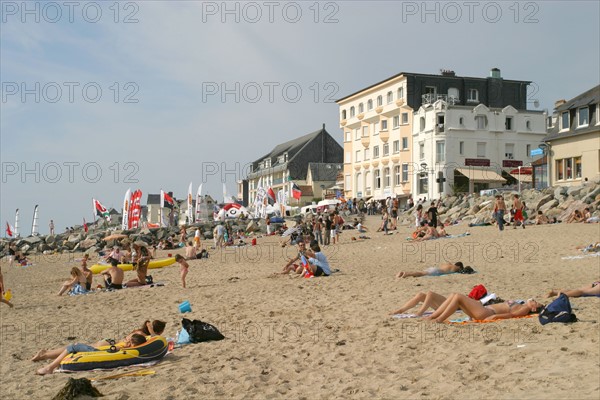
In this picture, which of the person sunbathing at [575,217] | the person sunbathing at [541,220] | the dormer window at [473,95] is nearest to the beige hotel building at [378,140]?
the dormer window at [473,95]

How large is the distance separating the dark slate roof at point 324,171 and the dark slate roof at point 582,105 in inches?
1678

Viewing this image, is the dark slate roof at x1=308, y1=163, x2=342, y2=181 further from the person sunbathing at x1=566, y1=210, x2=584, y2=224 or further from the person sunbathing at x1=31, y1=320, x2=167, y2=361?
the person sunbathing at x1=31, y1=320, x2=167, y2=361

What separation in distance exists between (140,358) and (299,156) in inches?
2899

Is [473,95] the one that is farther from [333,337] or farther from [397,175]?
[333,337]

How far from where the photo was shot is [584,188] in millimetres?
30156

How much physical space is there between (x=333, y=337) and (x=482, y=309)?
2237 millimetres

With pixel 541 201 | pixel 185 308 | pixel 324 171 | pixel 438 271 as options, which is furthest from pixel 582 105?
pixel 324 171

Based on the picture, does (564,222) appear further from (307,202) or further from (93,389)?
(307,202)

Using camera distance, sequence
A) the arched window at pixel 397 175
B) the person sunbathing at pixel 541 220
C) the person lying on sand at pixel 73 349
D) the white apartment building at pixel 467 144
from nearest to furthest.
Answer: the person lying on sand at pixel 73 349 < the person sunbathing at pixel 541 220 < the white apartment building at pixel 467 144 < the arched window at pixel 397 175

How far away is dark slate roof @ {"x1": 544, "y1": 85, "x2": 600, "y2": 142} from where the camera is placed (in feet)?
114

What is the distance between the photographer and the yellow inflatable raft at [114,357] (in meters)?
8.12

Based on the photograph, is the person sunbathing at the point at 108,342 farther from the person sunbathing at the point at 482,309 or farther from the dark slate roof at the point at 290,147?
the dark slate roof at the point at 290,147

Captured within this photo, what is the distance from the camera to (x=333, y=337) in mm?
9141

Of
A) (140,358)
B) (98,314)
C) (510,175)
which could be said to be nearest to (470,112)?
(510,175)
